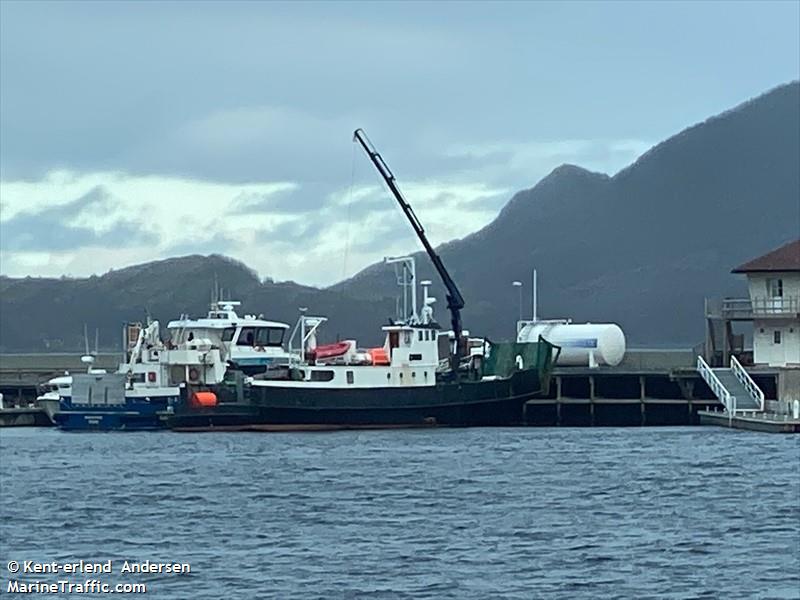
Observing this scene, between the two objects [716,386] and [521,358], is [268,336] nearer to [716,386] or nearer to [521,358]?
[521,358]

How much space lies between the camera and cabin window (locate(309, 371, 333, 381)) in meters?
73.6

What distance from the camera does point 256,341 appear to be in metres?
80.8

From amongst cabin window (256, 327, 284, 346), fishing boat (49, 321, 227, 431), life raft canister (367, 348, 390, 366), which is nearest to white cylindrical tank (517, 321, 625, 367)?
life raft canister (367, 348, 390, 366)

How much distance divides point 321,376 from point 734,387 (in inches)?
587

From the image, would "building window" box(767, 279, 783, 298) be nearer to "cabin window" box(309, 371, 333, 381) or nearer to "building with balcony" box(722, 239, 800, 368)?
"building with balcony" box(722, 239, 800, 368)

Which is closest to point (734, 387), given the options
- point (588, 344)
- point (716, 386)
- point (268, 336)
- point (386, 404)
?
point (716, 386)

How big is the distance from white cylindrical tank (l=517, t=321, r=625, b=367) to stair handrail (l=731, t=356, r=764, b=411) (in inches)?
292

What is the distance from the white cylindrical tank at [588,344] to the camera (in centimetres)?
8025

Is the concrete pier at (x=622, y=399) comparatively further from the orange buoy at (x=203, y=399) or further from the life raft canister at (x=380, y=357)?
the orange buoy at (x=203, y=399)

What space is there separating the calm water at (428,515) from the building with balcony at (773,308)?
7.81 meters

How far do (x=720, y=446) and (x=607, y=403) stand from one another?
15037 millimetres

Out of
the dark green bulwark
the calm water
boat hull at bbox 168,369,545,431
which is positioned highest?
the dark green bulwark

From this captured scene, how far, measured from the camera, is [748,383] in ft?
235

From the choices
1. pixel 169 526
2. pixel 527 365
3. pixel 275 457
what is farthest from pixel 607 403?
pixel 169 526
